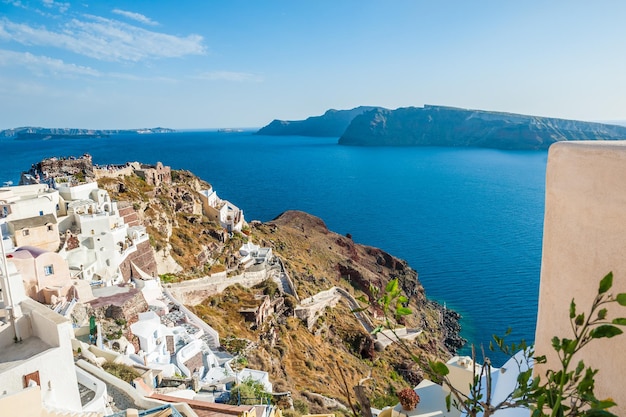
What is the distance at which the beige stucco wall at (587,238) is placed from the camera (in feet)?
8.79

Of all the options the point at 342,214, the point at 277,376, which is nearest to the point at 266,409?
the point at 277,376

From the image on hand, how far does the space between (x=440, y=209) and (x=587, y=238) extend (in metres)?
83.6

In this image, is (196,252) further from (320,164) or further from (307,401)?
(320,164)

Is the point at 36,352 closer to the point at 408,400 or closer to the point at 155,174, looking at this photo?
the point at 408,400

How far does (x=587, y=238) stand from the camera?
2.86 meters

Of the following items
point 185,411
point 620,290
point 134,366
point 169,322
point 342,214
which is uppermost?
point 620,290

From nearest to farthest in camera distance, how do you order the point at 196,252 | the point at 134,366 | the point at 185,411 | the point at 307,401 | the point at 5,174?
the point at 185,411, the point at 134,366, the point at 307,401, the point at 196,252, the point at 5,174

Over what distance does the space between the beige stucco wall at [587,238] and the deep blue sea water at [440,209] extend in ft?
126

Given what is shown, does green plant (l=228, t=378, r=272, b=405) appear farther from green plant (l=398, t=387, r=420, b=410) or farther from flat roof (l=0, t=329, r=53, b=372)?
flat roof (l=0, t=329, r=53, b=372)

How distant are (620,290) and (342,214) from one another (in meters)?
78.9

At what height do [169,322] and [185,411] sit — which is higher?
[185,411]

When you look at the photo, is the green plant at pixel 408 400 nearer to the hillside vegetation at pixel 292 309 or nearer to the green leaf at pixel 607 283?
the hillside vegetation at pixel 292 309

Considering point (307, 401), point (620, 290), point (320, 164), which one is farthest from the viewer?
point (320, 164)

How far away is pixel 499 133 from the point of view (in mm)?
197500
